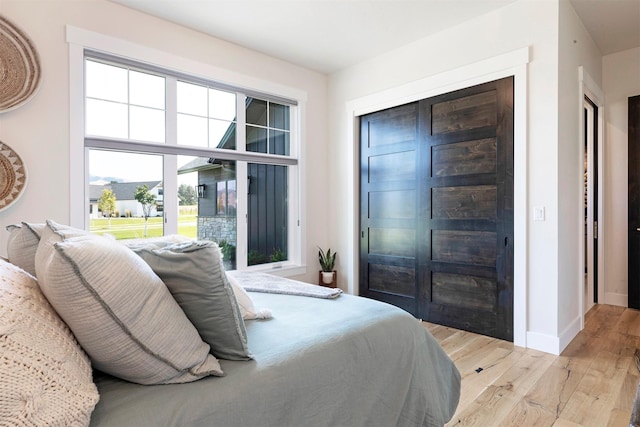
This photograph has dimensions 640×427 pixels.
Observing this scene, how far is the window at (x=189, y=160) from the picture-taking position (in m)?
2.95

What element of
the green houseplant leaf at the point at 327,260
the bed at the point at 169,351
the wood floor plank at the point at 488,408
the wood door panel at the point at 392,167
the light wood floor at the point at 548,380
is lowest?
the wood floor plank at the point at 488,408

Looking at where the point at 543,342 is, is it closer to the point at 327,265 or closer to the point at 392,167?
the point at 392,167

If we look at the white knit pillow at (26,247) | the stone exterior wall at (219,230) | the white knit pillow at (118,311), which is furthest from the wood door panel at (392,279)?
the white knit pillow at (26,247)

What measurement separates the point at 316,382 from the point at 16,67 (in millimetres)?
2803

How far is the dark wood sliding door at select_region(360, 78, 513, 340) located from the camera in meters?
Result: 3.02

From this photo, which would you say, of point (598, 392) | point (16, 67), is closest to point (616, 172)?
point (598, 392)

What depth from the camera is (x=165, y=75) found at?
10.6 ft

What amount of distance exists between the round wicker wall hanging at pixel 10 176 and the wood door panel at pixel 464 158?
3.23 m

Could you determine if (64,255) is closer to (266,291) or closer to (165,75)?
(266,291)

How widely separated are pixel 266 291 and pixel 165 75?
2360mm

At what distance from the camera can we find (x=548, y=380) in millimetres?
2303

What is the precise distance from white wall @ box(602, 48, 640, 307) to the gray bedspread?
3470mm

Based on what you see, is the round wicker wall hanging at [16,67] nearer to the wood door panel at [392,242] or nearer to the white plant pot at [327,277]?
the white plant pot at [327,277]

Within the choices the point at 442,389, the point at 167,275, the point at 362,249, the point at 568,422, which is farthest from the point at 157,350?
the point at 362,249
